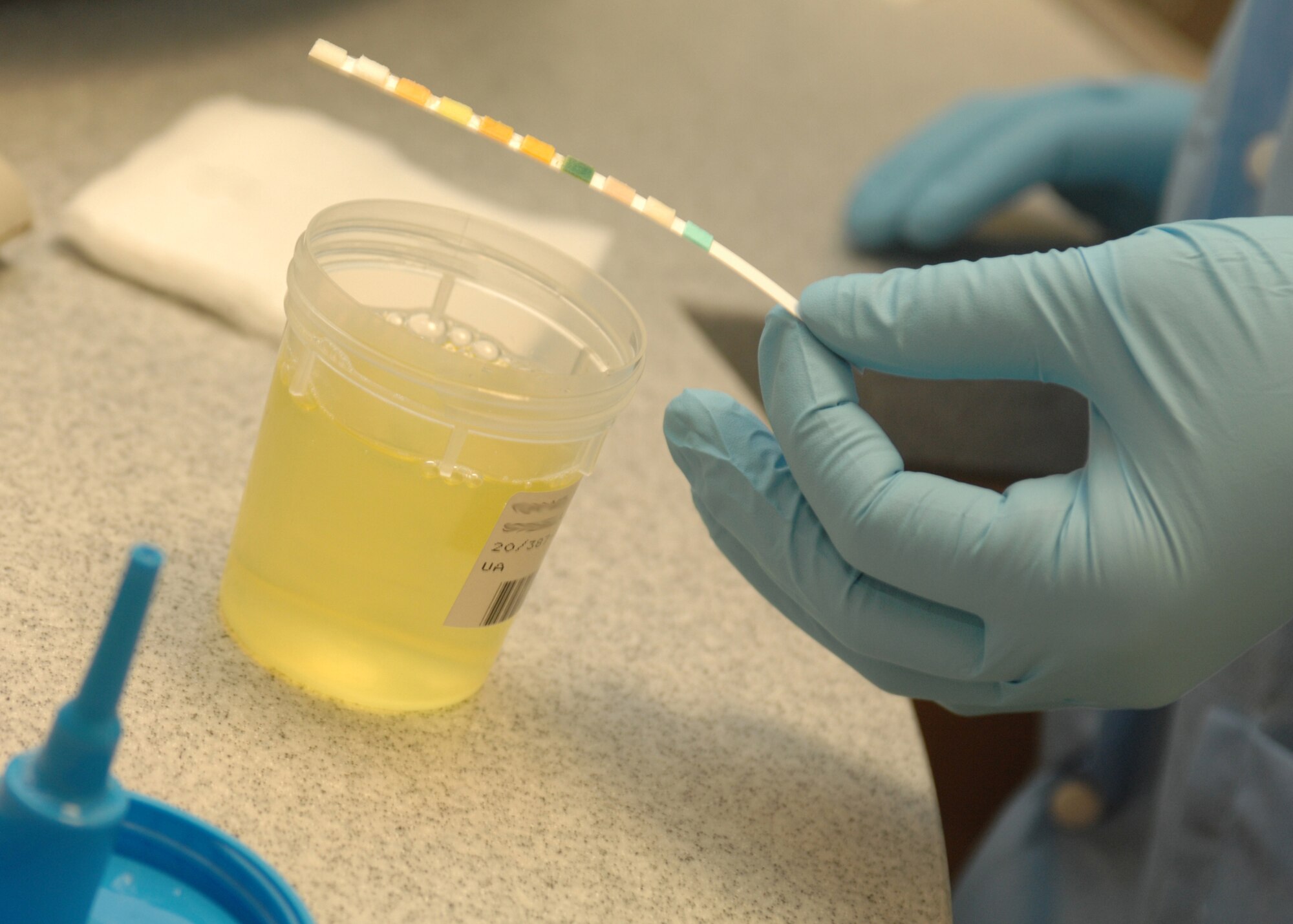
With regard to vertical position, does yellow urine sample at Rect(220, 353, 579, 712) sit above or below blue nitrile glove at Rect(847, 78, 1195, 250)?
below

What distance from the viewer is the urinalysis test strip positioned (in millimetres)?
511

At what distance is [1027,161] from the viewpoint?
1338 mm

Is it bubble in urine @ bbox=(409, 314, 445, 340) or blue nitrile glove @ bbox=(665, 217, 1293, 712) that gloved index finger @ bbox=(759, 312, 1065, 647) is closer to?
blue nitrile glove @ bbox=(665, 217, 1293, 712)

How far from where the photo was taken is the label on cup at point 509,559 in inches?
20.4

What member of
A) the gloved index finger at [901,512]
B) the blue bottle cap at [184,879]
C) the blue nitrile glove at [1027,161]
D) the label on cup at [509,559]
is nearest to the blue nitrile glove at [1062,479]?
the gloved index finger at [901,512]

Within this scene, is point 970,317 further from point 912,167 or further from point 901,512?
point 912,167

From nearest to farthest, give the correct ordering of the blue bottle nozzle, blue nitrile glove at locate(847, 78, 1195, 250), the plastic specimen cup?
1. the blue bottle nozzle
2. the plastic specimen cup
3. blue nitrile glove at locate(847, 78, 1195, 250)

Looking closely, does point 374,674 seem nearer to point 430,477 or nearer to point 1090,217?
point 430,477

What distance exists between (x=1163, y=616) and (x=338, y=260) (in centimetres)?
45

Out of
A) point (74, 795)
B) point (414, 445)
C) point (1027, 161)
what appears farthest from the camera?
point (1027, 161)

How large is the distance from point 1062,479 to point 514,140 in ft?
1.07

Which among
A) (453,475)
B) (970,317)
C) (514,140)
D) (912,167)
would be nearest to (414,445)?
(453,475)

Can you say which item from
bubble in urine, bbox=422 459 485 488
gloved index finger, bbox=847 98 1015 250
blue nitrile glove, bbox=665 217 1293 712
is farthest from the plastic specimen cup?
gloved index finger, bbox=847 98 1015 250

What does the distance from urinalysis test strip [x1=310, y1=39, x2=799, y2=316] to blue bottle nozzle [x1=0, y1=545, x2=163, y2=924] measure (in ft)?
0.92
